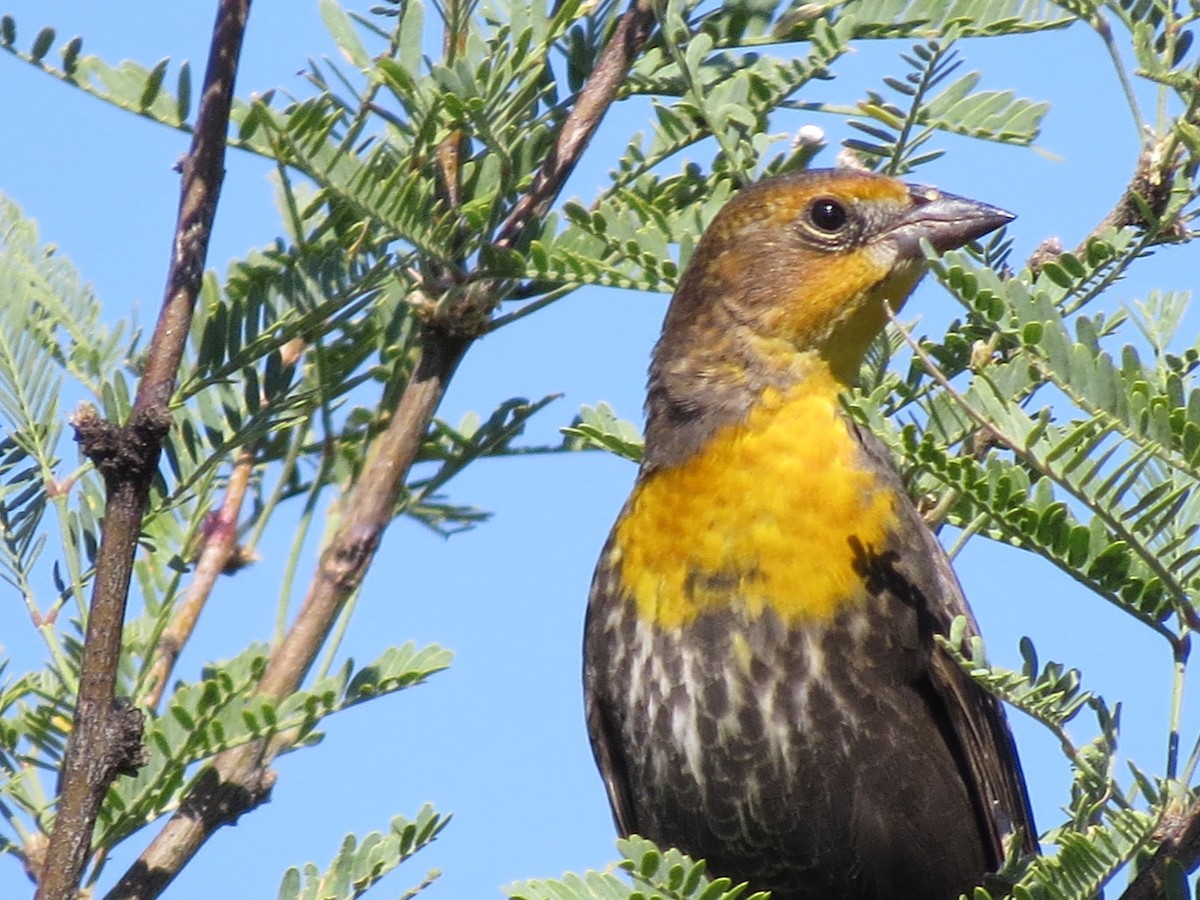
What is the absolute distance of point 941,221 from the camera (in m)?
4.19

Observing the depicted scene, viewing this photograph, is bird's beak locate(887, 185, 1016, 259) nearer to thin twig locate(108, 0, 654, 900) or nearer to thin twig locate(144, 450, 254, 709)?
thin twig locate(108, 0, 654, 900)

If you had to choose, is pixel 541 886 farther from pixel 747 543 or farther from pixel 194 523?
pixel 747 543

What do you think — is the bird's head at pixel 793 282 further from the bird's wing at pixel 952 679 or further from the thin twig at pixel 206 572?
the thin twig at pixel 206 572

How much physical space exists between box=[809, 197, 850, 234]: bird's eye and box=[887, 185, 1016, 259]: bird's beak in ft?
0.48

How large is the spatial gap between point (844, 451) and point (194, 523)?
161 centimetres

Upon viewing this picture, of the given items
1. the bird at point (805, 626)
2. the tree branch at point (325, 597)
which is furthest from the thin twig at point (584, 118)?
the bird at point (805, 626)

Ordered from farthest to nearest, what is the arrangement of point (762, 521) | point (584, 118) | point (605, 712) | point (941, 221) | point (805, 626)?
point (605, 712) → point (941, 221) → point (762, 521) → point (805, 626) → point (584, 118)

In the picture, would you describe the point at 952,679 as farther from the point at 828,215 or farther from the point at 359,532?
the point at 359,532

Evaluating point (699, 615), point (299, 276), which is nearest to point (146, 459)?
point (299, 276)

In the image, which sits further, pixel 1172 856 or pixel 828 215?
pixel 828 215

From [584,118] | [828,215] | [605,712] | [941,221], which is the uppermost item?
[828,215]

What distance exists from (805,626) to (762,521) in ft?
0.91

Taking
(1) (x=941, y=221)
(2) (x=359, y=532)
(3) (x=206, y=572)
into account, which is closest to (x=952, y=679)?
(1) (x=941, y=221)

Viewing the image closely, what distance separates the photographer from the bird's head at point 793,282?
435 cm
